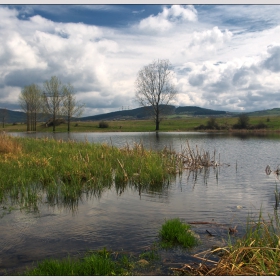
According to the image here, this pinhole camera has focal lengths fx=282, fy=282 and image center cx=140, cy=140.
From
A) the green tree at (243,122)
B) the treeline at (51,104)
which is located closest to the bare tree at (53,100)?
the treeline at (51,104)

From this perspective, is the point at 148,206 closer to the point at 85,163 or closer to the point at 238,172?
the point at 85,163

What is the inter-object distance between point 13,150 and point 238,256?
1654 cm

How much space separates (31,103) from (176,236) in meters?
81.2

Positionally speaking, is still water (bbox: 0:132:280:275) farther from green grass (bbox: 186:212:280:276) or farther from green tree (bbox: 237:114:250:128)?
green tree (bbox: 237:114:250:128)

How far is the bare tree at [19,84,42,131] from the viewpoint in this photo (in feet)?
263

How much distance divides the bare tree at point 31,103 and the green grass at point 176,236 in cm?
7881

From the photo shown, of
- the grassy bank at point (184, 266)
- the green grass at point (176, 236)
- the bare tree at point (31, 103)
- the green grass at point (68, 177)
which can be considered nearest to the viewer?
the grassy bank at point (184, 266)

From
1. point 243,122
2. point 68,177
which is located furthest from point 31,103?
point 68,177

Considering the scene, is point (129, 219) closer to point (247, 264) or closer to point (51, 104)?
point (247, 264)

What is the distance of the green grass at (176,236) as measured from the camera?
22.8ft

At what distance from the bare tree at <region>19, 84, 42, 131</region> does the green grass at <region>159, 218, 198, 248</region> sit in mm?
78810

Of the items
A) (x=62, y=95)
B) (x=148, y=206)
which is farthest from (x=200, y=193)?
(x=62, y=95)

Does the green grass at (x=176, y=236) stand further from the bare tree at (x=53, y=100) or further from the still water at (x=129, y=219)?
the bare tree at (x=53, y=100)

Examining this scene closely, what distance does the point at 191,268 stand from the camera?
213 inches
